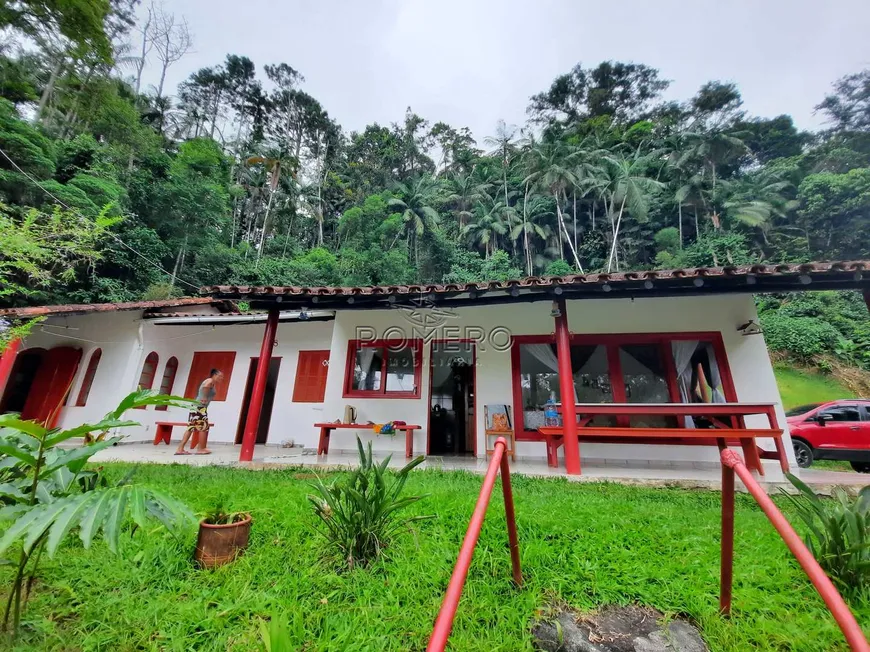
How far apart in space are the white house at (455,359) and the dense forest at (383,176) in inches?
187

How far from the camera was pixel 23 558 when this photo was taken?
1240 millimetres

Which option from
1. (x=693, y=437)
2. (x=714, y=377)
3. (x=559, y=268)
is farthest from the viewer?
(x=559, y=268)

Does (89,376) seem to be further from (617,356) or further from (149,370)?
(617,356)

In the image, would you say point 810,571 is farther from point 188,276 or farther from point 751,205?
point 751,205

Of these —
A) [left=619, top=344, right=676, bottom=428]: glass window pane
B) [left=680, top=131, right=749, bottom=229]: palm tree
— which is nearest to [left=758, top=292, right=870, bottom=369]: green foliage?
[left=680, top=131, right=749, bottom=229]: palm tree

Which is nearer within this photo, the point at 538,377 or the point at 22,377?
the point at 538,377

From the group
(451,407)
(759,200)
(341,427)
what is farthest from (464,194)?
(341,427)

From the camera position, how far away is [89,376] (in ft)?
25.3

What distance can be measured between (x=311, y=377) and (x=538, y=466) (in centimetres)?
501

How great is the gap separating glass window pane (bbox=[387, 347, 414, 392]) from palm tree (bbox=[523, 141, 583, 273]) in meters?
21.1

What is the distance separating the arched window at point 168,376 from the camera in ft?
26.0

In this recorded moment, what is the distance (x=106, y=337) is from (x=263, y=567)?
879 cm

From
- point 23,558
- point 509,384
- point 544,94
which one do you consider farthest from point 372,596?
point 544,94

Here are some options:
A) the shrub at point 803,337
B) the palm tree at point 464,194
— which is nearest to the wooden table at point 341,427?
the shrub at point 803,337
